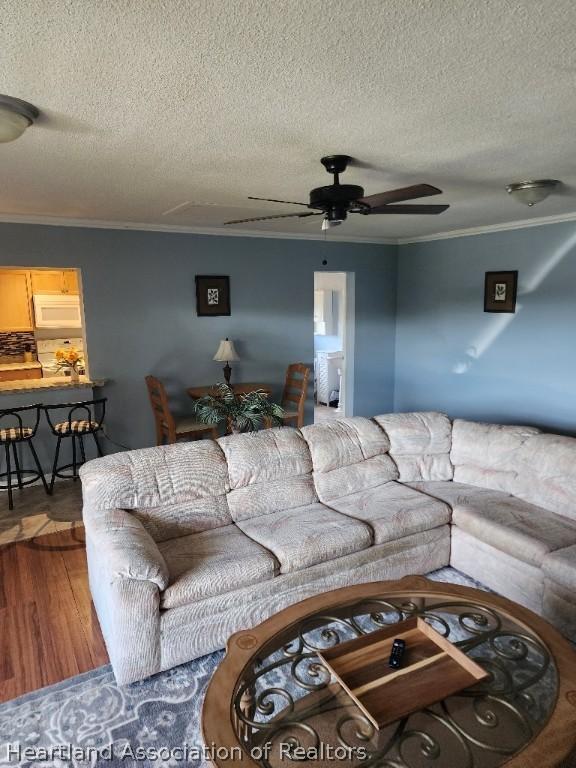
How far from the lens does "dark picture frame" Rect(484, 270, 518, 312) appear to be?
498 cm

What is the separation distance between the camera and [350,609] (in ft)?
6.82

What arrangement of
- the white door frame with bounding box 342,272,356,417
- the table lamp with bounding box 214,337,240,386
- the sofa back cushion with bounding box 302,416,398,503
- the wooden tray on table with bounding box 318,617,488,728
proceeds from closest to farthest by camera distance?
the wooden tray on table with bounding box 318,617,488,728 → the sofa back cushion with bounding box 302,416,398,503 → the table lamp with bounding box 214,337,240,386 → the white door frame with bounding box 342,272,356,417

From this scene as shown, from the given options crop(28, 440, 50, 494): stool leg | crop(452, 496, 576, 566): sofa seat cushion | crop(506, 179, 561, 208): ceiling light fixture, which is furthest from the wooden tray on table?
crop(28, 440, 50, 494): stool leg

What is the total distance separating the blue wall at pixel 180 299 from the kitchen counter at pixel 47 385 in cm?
15

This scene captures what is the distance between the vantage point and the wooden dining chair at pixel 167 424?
179 inches

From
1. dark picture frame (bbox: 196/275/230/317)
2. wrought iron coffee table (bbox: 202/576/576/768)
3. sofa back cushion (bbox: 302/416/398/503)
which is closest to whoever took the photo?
wrought iron coffee table (bbox: 202/576/576/768)

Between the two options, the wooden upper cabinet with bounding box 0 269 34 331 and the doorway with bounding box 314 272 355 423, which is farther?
the doorway with bounding box 314 272 355 423

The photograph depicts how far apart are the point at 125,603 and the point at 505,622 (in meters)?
1.58

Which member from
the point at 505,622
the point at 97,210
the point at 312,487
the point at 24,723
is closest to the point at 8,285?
the point at 97,210

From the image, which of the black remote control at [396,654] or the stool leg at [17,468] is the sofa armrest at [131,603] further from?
the stool leg at [17,468]

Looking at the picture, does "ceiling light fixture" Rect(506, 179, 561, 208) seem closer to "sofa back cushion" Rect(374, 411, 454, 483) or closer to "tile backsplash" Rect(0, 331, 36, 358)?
"sofa back cushion" Rect(374, 411, 454, 483)

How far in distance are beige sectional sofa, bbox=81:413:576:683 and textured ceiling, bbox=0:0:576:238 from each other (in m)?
1.64

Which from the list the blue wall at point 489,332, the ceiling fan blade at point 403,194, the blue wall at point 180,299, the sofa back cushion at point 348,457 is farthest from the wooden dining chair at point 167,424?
the blue wall at point 489,332

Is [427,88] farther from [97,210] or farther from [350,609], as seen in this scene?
[97,210]
